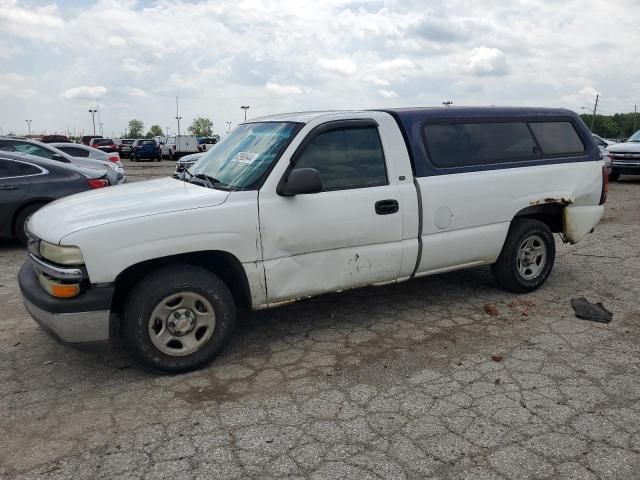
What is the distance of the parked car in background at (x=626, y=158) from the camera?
49.6 ft

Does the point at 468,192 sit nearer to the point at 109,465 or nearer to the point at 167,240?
the point at 167,240

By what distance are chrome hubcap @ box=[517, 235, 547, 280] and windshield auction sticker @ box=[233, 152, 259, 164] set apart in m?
2.78

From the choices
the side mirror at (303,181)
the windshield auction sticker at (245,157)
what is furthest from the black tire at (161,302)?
the windshield auction sticker at (245,157)

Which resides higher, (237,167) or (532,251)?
(237,167)

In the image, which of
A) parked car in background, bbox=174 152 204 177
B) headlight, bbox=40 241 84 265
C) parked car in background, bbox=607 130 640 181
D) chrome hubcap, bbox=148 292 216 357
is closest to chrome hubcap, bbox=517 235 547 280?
chrome hubcap, bbox=148 292 216 357

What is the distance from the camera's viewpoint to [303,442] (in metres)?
2.94

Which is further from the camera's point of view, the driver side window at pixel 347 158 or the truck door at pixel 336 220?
the driver side window at pixel 347 158

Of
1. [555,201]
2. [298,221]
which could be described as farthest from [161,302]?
[555,201]

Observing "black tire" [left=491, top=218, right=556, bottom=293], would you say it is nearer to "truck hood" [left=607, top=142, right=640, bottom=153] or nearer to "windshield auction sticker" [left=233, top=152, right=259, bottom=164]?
"windshield auction sticker" [left=233, top=152, right=259, bottom=164]

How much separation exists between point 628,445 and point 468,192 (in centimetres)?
237

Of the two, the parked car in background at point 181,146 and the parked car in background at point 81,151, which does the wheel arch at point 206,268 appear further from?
the parked car in background at point 181,146

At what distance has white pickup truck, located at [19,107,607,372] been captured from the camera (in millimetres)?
3492

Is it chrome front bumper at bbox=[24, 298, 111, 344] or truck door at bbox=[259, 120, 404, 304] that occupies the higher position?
truck door at bbox=[259, 120, 404, 304]

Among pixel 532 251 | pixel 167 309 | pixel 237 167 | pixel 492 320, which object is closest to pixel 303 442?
pixel 167 309
